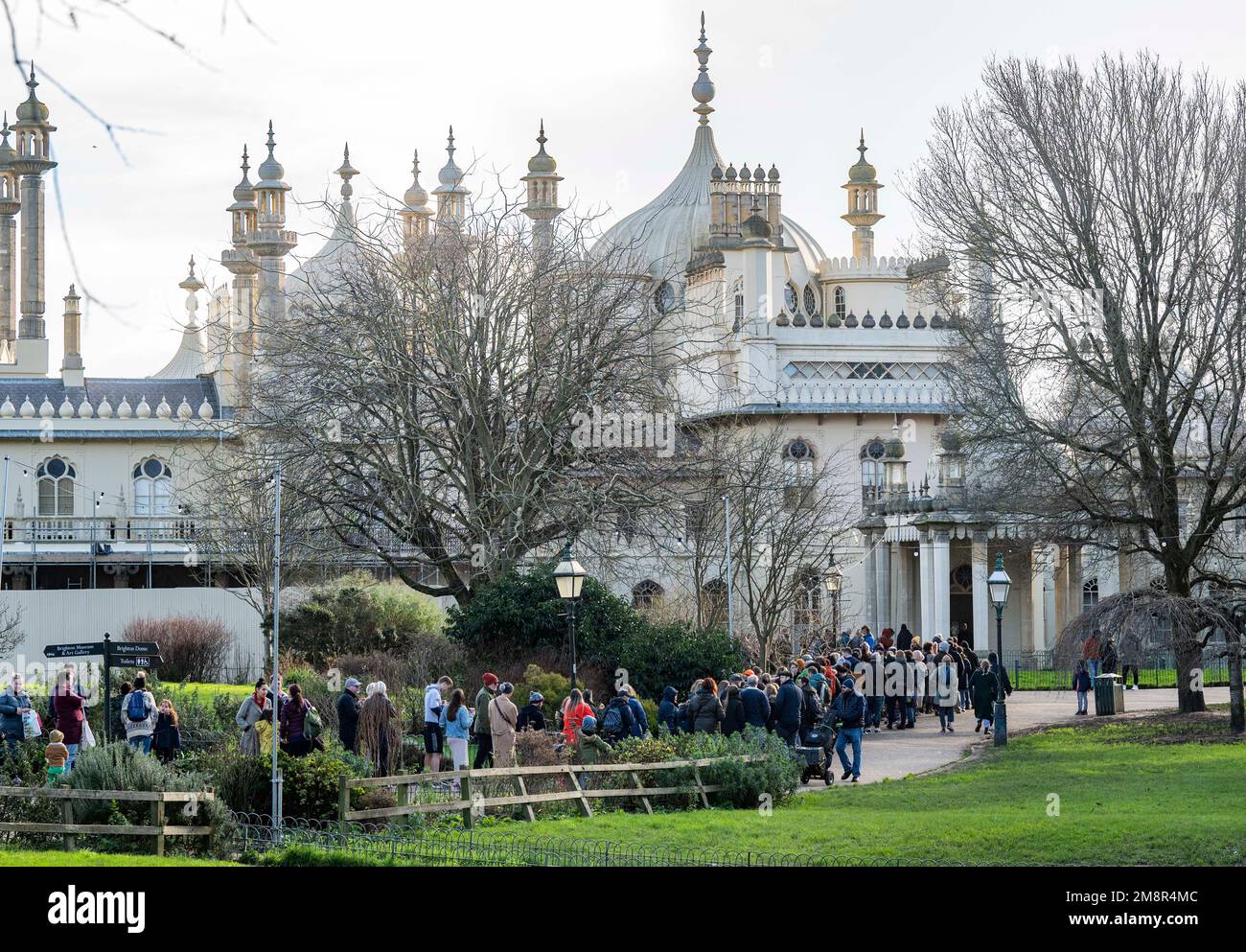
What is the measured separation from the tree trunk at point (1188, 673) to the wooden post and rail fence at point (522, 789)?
9877 mm

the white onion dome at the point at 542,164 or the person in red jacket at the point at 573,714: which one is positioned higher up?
the white onion dome at the point at 542,164

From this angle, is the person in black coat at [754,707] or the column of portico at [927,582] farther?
the column of portico at [927,582]

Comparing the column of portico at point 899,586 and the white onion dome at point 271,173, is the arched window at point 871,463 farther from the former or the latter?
the white onion dome at point 271,173

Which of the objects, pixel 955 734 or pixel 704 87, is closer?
pixel 955 734

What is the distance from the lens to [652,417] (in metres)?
32.0

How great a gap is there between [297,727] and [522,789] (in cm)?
304

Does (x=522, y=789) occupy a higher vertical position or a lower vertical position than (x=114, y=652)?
lower

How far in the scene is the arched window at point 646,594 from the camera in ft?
141

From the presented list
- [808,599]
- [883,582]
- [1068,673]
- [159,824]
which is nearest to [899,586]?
[883,582]

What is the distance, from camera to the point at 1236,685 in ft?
85.6

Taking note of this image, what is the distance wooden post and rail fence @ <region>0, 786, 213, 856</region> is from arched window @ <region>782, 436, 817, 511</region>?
2722cm

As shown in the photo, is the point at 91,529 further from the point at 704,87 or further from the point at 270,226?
the point at 704,87

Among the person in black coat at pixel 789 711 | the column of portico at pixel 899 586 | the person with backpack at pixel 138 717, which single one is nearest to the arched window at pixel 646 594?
the column of portico at pixel 899 586
